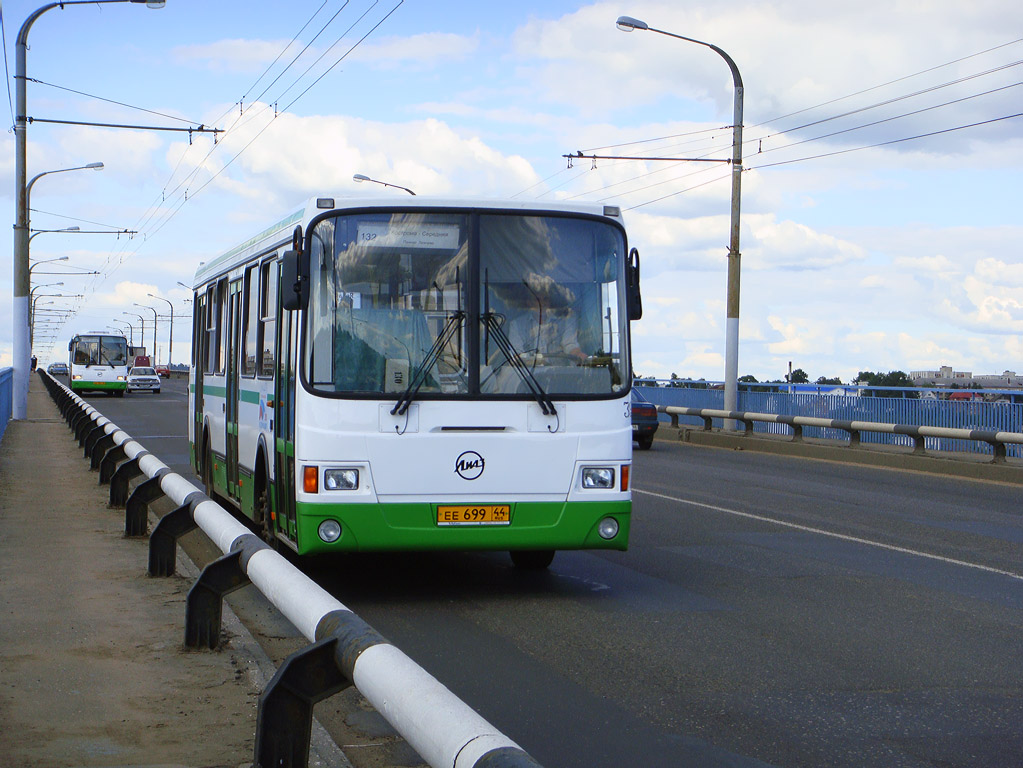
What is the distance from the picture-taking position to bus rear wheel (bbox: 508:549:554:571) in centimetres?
1059

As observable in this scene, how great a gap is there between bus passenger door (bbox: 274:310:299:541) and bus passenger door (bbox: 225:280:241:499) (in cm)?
244

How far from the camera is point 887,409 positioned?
25.6 m

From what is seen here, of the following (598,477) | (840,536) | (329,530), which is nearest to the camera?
(329,530)

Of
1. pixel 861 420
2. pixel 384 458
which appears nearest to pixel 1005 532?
pixel 384 458

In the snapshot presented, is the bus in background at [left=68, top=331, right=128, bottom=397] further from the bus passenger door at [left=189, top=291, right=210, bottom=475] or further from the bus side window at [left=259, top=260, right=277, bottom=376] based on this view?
the bus side window at [left=259, top=260, right=277, bottom=376]

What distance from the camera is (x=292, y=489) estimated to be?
363 inches

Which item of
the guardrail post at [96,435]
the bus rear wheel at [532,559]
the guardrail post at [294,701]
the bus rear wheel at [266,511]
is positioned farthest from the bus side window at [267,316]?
the guardrail post at [96,435]

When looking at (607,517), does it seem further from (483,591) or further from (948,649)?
(948,649)

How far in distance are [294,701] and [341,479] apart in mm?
4303

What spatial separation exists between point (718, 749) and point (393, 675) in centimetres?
227

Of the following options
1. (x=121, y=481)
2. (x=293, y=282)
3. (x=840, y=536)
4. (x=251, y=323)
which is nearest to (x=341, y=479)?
(x=293, y=282)

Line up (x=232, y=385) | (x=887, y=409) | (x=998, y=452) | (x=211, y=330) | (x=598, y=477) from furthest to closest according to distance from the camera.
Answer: (x=887, y=409) < (x=998, y=452) < (x=211, y=330) < (x=232, y=385) < (x=598, y=477)

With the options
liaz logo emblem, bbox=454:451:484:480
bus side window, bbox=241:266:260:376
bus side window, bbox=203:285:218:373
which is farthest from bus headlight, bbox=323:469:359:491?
bus side window, bbox=203:285:218:373

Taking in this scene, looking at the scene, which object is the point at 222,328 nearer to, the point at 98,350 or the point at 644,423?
the point at 644,423
